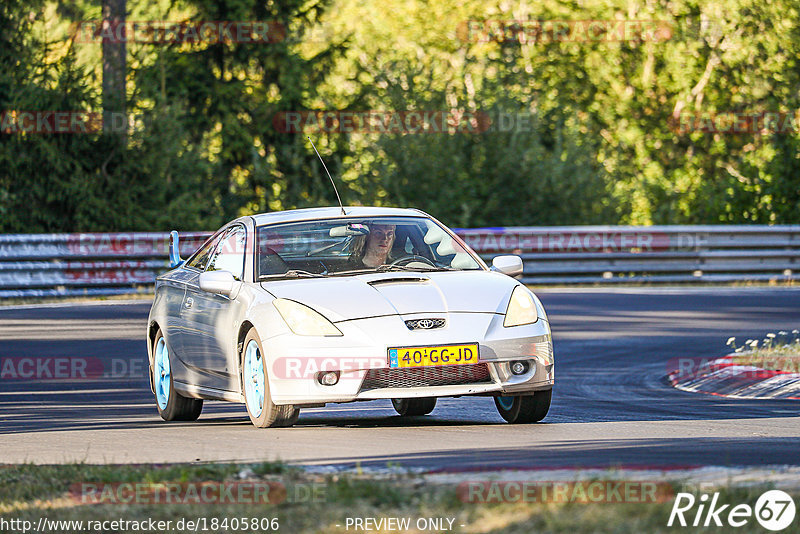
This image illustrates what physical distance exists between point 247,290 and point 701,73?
1497 inches

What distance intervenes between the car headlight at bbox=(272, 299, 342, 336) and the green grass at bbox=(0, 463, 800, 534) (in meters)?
2.16

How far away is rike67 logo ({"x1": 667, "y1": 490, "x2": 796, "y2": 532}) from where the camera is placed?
5879 millimetres

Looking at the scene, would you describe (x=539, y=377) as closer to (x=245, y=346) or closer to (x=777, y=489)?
(x=245, y=346)

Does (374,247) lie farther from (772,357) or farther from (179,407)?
(772,357)

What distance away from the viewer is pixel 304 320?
9773 millimetres

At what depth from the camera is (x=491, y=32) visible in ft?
156

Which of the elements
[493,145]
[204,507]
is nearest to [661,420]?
[204,507]
